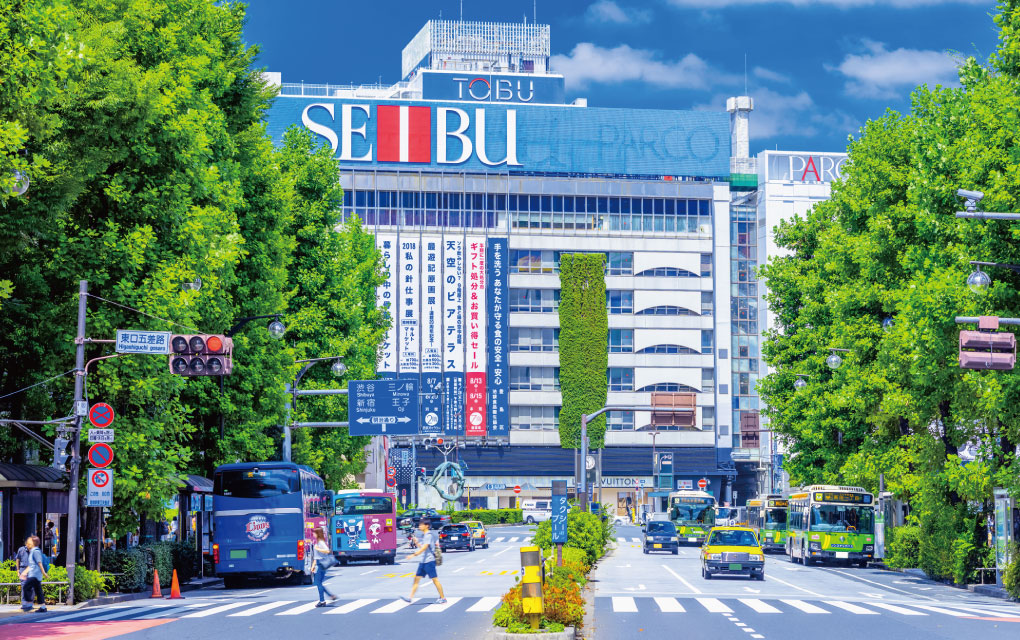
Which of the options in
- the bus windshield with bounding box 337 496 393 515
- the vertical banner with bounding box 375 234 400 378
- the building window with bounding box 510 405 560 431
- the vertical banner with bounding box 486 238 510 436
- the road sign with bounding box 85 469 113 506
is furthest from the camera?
the building window with bounding box 510 405 560 431

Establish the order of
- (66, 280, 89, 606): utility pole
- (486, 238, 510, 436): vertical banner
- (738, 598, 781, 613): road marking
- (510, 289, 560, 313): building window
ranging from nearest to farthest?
(738, 598, 781, 613): road marking < (66, 280, 89, 606): utility pole < (486, 238, 510, 436): vertical banner < (510, 289, 560, 313): building window

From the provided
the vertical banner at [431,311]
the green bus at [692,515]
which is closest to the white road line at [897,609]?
the green bus at [692,515]

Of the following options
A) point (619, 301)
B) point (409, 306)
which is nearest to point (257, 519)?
point (409, 306)

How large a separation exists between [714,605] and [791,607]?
1.75 m

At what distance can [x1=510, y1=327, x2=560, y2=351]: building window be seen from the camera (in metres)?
112

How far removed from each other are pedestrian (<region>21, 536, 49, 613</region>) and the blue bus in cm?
1026

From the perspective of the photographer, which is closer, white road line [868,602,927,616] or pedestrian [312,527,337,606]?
white road line [868,602,927,616]

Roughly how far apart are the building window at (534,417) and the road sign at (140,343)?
279 feet

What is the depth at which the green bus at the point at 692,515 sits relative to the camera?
7100 centimetres

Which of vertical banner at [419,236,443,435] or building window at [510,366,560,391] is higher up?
vertical banner at [419,236,443,435]

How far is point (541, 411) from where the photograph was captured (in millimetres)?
112875

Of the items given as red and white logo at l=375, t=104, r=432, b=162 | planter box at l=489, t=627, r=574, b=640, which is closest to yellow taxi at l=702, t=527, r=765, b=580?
planter box at l=489, t=627, r=574, b=640

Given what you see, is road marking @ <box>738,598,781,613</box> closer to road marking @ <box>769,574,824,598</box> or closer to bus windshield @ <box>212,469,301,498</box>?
road marking @ <box>769,574,824,598</box>

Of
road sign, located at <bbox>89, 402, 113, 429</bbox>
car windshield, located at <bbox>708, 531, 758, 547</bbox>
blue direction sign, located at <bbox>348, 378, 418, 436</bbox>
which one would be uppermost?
blue direction sign, located at <bbox>348, 378, 418, 436</bbox>
